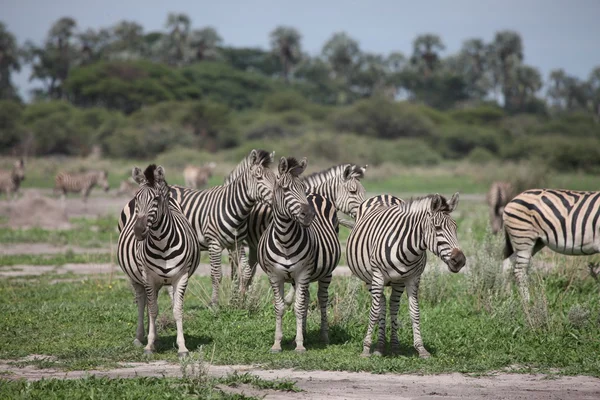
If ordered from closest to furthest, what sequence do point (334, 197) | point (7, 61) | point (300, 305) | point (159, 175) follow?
1. point (159, 175)
2. point (300, 305)
3. point (334, 197)
4. point (7, 61)

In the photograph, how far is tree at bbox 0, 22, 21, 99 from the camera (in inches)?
3420

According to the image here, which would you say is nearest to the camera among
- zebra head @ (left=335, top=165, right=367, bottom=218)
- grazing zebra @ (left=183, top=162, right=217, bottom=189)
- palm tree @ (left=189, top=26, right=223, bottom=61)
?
zebra head @ (left=335, top=165, right=367, bottom=218)

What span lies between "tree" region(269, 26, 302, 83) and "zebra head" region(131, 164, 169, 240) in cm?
9293

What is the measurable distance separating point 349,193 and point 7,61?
3360 inches

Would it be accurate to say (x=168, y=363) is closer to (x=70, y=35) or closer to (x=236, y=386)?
(x=236, y=386)

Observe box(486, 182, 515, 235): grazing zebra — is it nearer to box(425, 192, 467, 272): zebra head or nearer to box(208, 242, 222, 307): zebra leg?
box(208, 242, 222, 307): zebra leg

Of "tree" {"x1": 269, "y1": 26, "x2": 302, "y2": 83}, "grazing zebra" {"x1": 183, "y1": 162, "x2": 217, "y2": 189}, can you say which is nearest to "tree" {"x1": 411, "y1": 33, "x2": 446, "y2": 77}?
"tree" {"x1": 269, "y1": 26, "x2": 302, "y2": 83}

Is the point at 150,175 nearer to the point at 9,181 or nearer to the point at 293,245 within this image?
the point at 293,245

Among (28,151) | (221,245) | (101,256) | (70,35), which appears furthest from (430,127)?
(221,245)

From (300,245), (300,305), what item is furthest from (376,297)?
(300,245)

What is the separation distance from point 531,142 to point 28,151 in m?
33.8

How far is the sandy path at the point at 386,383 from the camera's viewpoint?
7148 millimetres

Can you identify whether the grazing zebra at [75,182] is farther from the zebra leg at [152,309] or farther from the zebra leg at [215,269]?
the zebra leg at [152,309]

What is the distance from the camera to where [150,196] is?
8031 mm
